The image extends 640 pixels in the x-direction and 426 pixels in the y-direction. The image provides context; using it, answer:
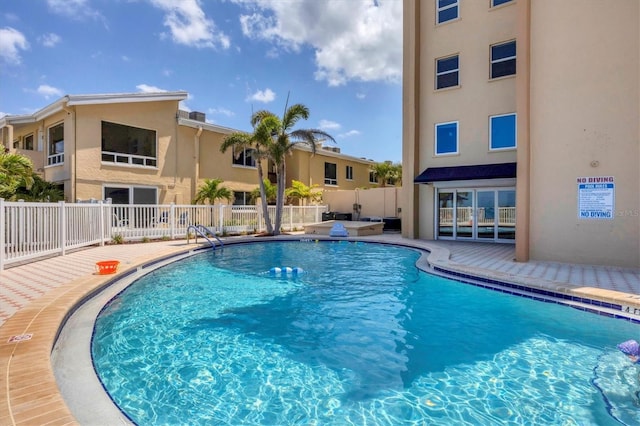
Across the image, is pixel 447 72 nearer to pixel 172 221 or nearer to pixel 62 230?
pixel 172 221

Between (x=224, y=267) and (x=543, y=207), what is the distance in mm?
9884

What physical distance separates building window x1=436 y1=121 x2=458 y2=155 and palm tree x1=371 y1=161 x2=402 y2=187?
1701 centimetres

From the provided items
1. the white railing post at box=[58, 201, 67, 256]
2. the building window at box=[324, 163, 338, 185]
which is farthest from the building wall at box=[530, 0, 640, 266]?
the building window at box=[324, 163, 338, 185]

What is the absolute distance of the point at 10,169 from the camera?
40.7ft

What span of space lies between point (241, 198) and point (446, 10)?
16359 millimetres

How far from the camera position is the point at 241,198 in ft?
79.2

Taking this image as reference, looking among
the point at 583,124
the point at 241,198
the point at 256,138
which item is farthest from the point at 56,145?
the point at 583,124

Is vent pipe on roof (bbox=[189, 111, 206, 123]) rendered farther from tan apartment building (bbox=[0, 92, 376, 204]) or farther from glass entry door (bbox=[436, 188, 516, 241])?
glass entry door (bbox=[436, 188, 516, 241])

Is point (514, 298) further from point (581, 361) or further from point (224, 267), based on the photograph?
point (224, 267)

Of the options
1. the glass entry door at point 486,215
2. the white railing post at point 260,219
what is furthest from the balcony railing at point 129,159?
the glass entry door at point 486,215

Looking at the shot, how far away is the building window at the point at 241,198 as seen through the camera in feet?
77.8

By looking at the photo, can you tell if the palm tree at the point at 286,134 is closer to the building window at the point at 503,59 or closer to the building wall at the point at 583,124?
the building window at the point at 503,59

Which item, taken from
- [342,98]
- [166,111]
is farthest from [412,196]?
[166,111]

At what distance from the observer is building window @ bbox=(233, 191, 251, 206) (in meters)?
23.7
